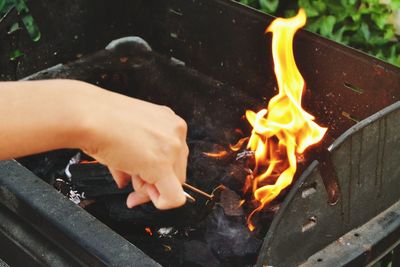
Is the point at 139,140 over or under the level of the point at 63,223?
over

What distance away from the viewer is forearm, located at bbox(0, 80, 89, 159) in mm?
1427

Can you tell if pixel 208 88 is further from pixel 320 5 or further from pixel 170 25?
pixel 320 5

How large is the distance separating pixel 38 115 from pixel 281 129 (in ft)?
4.80

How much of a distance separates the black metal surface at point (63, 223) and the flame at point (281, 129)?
28.1 inches

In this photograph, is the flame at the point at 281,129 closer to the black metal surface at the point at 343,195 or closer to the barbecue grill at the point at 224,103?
the barbecue grill at the point at 224,103

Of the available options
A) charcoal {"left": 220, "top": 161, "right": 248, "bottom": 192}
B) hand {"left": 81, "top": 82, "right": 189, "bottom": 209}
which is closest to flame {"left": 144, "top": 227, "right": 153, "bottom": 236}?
charcoal {"left": 220, "top": 161, "right": 248, "bottom": 192}

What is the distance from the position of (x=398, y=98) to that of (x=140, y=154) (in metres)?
1.53

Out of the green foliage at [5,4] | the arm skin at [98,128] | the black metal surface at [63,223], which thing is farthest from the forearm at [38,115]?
the green foliage at [5,4]

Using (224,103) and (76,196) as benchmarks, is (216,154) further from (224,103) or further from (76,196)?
(76,196)

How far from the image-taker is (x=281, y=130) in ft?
8.88

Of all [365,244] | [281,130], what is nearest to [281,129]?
[281,130]

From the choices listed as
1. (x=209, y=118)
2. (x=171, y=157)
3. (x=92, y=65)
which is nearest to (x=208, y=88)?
(x=209, y=118)

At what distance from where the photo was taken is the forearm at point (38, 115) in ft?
4.68

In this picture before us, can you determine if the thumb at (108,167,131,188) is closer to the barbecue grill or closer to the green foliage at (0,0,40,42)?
the barbecue grill
